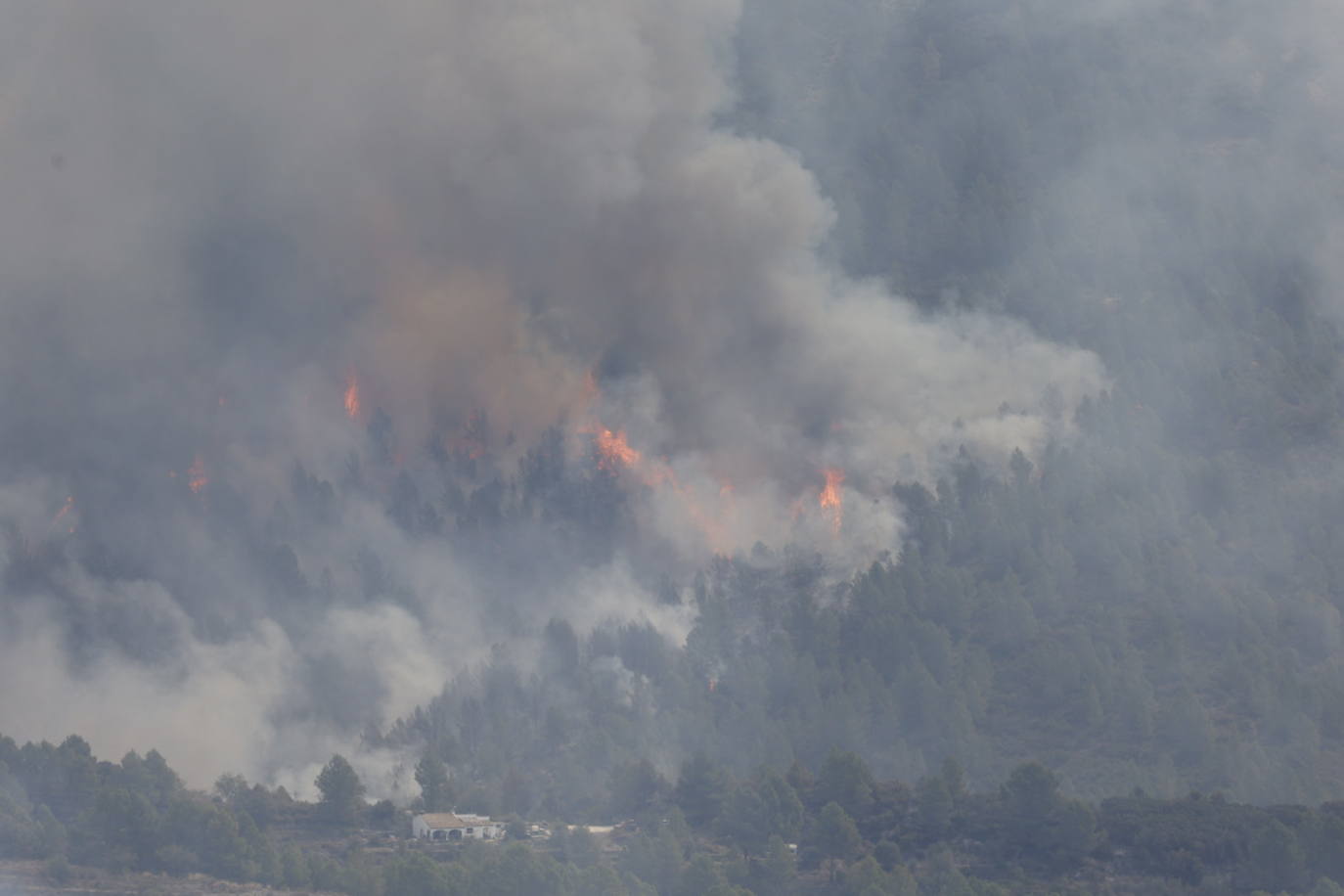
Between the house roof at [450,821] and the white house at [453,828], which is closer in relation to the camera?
the white house at [453,828]

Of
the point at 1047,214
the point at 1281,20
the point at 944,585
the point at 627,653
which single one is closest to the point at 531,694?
the point at 627,653

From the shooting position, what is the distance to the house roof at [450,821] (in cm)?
9825

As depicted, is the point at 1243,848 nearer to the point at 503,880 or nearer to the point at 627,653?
the point at 503,880

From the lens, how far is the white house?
320 feet

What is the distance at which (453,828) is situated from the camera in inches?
3858

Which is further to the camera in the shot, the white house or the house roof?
the house roof

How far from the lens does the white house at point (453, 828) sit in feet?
320

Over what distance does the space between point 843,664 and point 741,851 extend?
2320 centimetres

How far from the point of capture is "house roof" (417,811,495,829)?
322 feet

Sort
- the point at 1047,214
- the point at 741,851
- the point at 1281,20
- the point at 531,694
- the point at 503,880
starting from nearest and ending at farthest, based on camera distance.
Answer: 1. the point at 503,880
2. the point at 741,851
3. the point at 531,694
4. the point at 1047,214
5. the point at 1281,20

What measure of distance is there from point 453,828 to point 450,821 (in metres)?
0.81

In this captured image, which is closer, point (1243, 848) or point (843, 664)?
point (1243, 848)

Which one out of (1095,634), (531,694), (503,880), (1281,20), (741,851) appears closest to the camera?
(503,880)

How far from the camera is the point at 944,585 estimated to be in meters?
115
